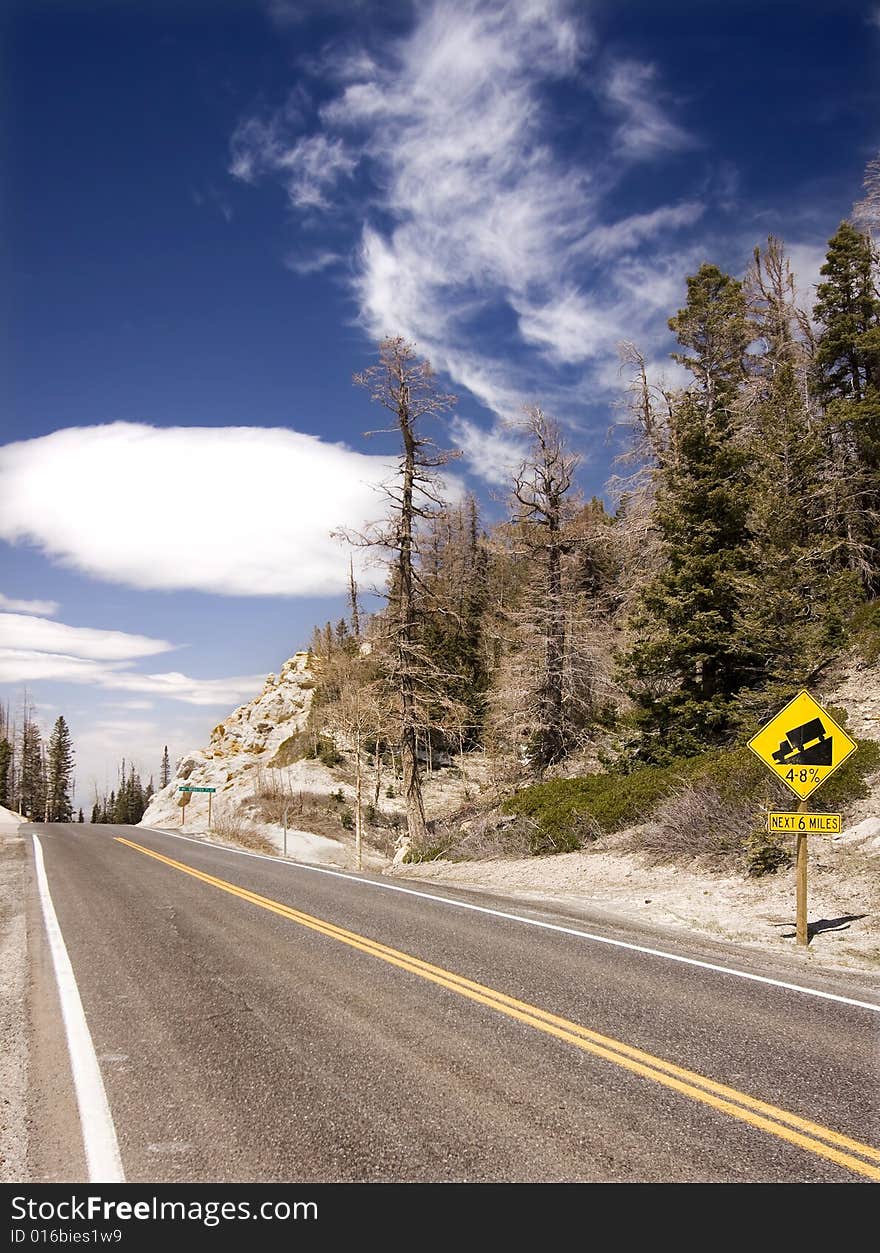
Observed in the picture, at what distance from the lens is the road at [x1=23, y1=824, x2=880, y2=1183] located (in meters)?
3.81

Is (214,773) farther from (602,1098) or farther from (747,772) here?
(602,1098)

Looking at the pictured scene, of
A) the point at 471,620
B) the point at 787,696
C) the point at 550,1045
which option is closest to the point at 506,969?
the point at 550,1045

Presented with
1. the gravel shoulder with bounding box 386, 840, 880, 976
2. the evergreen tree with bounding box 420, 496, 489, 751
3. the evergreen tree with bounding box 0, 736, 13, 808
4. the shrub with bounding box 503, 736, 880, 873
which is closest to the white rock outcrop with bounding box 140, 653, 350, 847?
the evergreen tree with bounding box 420, 496, 489, 751

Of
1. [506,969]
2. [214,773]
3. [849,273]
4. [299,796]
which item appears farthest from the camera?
[214,773]

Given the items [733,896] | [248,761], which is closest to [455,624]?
[733,896]

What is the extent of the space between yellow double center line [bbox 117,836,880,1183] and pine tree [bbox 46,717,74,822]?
97841 mm

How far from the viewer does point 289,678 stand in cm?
7006

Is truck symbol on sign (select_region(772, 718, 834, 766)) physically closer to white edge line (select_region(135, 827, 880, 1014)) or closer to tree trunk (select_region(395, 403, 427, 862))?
white edge line (select_region(135, 827, 880, 1014))

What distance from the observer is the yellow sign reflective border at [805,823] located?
899 cm

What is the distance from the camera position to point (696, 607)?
1784 cm

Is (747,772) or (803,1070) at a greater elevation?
(747,772)

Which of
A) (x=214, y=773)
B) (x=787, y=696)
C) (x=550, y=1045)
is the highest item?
(x=787, y=696)

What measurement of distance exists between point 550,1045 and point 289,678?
2624 inches

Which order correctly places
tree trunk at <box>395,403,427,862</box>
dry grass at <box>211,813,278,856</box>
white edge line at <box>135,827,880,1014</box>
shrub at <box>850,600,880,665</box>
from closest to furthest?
white edge line at <box>135,827,880,1014</box>
shrub at <box>850,600,880,665</box>
tree trunk at <box>395,403,427,862</box>
dry grass at <box>211,813,278,856</box>
